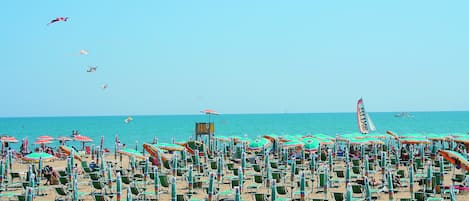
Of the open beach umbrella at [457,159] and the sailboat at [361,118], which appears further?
the sailboat at [361,118]

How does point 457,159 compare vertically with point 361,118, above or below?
below

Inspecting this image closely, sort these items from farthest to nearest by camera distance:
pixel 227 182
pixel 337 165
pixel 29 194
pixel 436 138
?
pixel 436 138
pixel 337 165
pixel 227 182
pixel 29 194

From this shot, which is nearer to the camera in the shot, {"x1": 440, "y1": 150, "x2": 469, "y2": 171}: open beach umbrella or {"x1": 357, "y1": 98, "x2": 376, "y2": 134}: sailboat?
{"x1": 440, "y1": 150, "x2": 469, "y2": 171}: open beach umbrella

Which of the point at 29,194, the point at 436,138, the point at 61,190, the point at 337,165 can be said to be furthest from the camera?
the point at 436,138

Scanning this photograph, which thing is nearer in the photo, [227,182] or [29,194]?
[29,194]

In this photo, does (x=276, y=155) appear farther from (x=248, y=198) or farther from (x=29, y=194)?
(x=29, y=194)

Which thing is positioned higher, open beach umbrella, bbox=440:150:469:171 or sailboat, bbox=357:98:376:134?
sailboat, bbox=357:98:376:134

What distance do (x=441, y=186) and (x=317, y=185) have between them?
12.2 ft

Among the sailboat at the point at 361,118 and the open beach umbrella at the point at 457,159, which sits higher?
the sailboat at the point at 361,118

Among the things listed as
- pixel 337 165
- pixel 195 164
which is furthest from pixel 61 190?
pixel 337 165

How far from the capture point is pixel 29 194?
35.1 feet

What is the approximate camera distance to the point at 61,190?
13.9 metres

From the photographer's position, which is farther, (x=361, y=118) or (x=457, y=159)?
(x=361, y=118)

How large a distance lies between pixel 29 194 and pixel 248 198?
623cm
